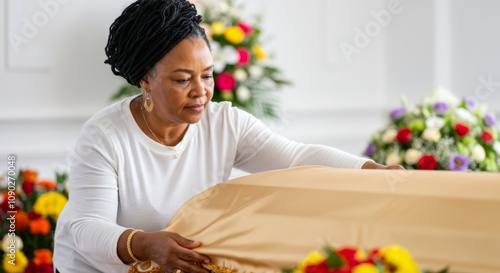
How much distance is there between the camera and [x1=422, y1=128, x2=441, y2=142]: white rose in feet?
12.4

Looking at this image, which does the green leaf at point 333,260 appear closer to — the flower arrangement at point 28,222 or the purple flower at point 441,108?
the flower arrangement at point 28,222

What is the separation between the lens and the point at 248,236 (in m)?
1.80

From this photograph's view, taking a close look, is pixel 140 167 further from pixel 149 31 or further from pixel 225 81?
pixel 225 81

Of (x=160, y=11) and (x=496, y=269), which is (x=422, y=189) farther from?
(x=160, y=11)

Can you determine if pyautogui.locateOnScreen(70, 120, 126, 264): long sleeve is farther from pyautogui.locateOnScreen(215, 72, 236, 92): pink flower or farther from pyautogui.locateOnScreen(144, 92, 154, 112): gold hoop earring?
pyautogui.locateOnScreen(215, 72, 236, 92): pink flower

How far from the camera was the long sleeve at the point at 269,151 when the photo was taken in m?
2.34

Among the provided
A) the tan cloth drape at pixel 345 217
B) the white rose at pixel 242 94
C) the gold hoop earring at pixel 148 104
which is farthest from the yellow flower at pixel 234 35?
the tan cloth drape at pixel 345 217

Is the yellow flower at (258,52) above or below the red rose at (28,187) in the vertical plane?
above

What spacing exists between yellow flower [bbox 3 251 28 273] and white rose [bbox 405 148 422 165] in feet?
5.92

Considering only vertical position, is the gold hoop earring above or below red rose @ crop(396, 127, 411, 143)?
above

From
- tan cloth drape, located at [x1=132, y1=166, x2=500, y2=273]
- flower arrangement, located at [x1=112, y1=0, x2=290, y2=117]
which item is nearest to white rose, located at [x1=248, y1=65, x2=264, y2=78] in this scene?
flower arrangement, located at [x1=112, y1=0, x2=290, y2=117]

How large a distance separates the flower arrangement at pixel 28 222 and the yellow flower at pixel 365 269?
104 inches

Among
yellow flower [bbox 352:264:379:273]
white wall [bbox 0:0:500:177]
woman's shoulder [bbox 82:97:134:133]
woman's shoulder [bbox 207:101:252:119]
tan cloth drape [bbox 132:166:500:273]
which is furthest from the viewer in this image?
white wall [bbox 0:0:500:177]

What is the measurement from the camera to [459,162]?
3.68 metres
